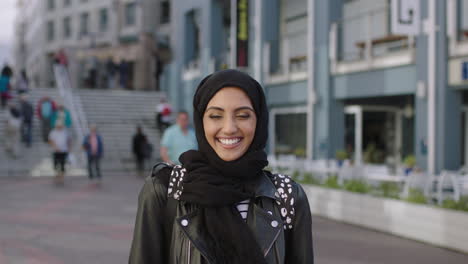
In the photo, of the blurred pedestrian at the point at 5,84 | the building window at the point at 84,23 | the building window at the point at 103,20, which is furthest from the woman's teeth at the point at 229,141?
the building window at the point at 84,23

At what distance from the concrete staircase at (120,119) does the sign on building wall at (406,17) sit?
1128 centimetres

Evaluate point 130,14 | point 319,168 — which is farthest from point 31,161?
point 130,14

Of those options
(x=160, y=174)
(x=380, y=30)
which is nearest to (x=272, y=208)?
(x=160, y=174)

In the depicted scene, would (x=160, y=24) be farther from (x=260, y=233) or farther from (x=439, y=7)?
(x=260, y=233)

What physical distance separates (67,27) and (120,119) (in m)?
28.5

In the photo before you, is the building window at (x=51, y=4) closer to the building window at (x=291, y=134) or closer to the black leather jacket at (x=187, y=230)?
the building window at (x=291, y=134)

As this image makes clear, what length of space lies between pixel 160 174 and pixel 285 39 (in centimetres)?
1666

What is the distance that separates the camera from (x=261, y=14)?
1859 centimetres

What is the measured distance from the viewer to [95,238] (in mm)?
7031

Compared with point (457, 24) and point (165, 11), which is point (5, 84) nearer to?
point (457, 24)

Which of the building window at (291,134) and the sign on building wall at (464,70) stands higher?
the sign on building wall at (464,70)

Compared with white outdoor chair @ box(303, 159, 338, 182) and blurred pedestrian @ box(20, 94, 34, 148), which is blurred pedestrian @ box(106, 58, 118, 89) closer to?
blurred pedestrian @ box(20, 94, 34, 148)

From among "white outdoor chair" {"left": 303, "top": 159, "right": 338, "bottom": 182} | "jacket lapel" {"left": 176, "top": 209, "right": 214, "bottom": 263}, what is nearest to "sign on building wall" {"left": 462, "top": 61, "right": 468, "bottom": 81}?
"white outdoor chair" {"left": 303, "top": 159, "right": 338, "bottom": 182}

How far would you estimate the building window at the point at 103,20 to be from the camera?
43.7 m
